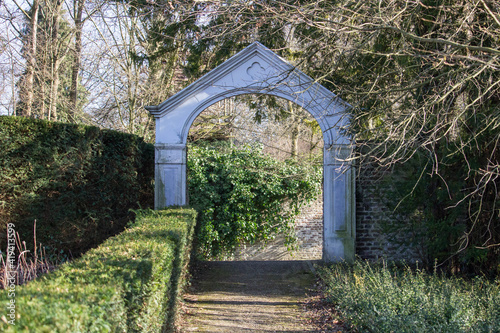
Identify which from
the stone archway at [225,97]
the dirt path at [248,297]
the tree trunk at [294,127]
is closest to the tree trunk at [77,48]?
the stone archway at [225,97]

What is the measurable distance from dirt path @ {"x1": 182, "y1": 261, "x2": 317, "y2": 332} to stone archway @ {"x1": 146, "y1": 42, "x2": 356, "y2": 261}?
3.58 feet

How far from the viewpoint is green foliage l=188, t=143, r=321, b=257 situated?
455 inches

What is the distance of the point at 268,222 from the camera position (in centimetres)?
1215

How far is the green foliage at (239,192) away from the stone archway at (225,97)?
334 cm

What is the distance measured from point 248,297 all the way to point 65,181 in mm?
3998

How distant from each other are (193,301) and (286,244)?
6864mm

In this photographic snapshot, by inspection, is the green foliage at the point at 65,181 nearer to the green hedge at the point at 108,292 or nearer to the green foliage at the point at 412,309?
the green hedge at the point at 108,292

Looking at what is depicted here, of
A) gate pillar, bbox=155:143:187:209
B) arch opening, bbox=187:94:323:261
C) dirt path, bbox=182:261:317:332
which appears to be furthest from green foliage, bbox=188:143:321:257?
gate pillar, bbox=155:143:187:209

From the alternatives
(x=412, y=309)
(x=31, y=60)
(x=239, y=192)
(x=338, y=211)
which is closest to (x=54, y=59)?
(x=31, y=60)

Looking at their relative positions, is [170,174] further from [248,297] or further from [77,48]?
[77,48]

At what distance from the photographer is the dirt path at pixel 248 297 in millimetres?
5172

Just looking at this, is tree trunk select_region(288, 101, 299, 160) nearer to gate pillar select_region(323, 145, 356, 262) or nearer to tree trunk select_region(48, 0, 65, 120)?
gate pillar select_region(323, 145, 356, 262)

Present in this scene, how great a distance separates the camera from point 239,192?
454 inches

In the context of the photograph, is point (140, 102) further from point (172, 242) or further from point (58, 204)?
point (172, 242)
